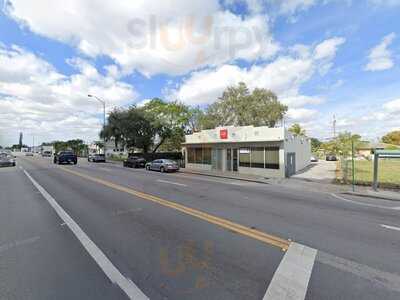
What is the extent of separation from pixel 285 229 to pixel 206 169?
21.8 meters

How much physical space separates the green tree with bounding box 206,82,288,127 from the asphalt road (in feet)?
116

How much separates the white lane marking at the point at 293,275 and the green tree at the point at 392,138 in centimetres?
11464

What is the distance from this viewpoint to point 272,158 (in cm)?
2209

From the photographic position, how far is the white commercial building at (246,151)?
71.4 feet

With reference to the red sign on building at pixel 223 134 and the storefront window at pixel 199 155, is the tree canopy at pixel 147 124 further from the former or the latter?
the red sign on building at pixel 223 134

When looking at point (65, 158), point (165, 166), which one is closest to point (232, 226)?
point (165, 166)

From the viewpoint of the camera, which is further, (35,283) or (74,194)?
(74,194)

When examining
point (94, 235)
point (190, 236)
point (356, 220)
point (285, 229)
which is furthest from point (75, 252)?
point (356, 220)

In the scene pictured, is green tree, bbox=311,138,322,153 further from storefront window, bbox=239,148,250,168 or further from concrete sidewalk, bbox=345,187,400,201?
concrete sidewalk, bbox=345,187,400,201

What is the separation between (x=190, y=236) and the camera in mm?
5738

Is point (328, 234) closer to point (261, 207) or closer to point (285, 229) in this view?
point (285, 229)

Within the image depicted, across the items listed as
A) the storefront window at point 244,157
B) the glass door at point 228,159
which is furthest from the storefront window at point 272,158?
the glass door at point 228,159

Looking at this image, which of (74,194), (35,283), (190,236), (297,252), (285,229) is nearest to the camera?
(35,283)

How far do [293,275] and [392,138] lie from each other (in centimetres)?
12155
